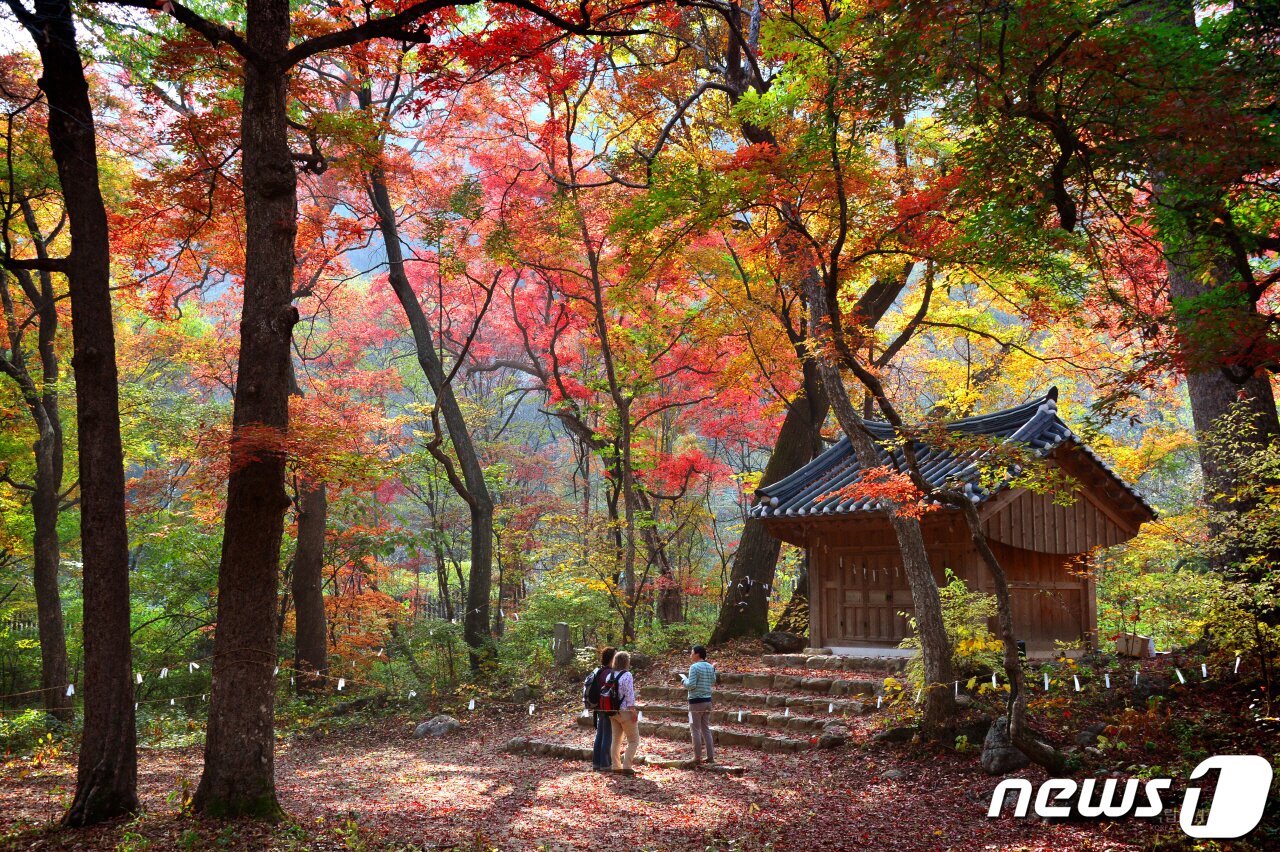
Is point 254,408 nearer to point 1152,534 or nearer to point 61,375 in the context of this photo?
point 1152,534

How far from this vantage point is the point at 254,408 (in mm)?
7008

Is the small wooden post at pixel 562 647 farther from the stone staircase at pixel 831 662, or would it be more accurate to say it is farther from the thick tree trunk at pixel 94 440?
the thick tree trunk at pixel 94 440

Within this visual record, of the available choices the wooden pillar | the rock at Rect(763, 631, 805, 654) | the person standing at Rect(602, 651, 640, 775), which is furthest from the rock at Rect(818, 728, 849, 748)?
the rock at Rect(763, 631, 805, 654)

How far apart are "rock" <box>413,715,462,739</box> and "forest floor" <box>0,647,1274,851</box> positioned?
1818mm

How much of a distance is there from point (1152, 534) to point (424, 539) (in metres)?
13.6

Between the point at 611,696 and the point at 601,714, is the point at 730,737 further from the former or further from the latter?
the point at 611,696

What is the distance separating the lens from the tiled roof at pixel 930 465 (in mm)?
12289

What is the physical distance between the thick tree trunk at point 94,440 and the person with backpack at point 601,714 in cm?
456

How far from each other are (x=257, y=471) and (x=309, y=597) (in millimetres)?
10771

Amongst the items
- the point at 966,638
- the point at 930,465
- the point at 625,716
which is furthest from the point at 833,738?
the point at 930,465

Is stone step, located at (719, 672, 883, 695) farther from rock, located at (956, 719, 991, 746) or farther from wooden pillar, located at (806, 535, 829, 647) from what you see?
rock, located at (956, 719, 991, 746)

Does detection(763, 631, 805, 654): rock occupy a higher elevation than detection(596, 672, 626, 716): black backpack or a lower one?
lower

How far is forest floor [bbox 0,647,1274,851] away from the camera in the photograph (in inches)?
244

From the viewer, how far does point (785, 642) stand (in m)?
15.1
